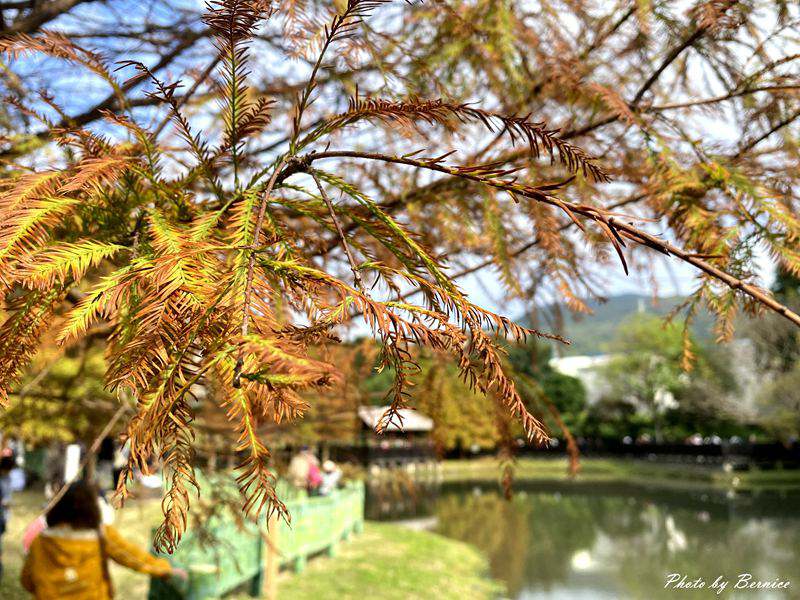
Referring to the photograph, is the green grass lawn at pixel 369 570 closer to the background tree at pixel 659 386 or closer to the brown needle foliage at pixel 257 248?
the brown needle foliage at pixel 257 248

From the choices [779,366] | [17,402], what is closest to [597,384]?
[779,366]

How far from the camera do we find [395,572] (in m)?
9.31

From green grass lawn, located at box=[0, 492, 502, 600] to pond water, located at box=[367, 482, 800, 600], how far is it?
0.83 meters

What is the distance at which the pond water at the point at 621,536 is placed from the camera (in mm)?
10172

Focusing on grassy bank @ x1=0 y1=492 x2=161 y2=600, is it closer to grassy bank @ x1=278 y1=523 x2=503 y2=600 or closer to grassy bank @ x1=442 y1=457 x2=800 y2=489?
grassy bank @ x1=278 y1=523 x2=503 y2=600

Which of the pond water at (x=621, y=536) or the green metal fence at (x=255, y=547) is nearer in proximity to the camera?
the green metal fence at (x=255, y=547)

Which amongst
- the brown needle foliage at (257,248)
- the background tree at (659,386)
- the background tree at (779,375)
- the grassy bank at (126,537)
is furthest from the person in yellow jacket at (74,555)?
the background tree at (659,386)

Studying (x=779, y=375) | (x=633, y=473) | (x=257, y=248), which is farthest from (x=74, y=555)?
(x=633, y=473)

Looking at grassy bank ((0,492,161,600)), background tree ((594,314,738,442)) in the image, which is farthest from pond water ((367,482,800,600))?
background tree ((594,314,738,442))

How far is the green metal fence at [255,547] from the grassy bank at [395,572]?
34 cm

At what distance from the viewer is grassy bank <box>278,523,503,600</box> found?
812cm

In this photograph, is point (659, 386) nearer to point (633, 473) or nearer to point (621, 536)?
point (633, 473)

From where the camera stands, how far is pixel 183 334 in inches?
20.1

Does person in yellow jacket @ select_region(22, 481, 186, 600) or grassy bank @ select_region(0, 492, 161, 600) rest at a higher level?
person in yellow jacket @ select_region(22, 481, 186, 600)
